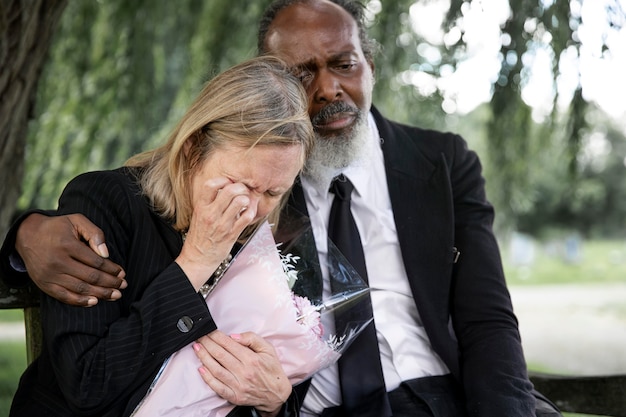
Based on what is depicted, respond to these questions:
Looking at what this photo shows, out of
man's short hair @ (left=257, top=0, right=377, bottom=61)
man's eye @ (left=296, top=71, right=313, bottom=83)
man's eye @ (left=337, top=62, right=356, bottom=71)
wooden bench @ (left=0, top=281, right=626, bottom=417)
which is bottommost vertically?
wooden bench @ (left=0, top=281, right=626, bottom=417)

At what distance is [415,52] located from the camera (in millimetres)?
5707

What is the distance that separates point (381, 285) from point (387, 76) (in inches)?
109

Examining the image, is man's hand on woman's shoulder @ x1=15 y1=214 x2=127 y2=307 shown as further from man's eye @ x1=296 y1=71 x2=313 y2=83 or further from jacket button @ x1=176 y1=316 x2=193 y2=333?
man's eye @ x1=296 y1=71 x2=313 y2=83

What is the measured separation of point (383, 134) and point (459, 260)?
0.58 metres

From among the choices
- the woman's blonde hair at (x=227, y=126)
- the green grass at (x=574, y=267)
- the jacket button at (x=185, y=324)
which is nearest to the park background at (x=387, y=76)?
the woman's blonde hair at (x=227, y=126)

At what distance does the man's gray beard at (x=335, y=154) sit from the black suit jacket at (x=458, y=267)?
0.31 ft

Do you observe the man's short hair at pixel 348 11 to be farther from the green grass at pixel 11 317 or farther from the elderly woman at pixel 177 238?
the green grass at pixel 11 317

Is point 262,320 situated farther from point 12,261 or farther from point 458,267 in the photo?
point 458,267

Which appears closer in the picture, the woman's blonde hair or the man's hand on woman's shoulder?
the man's hand on woman's shoulder

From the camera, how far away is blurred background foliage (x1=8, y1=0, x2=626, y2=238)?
450 centimetres

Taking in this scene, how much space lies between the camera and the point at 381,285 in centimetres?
283

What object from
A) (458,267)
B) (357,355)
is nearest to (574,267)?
(458,267)

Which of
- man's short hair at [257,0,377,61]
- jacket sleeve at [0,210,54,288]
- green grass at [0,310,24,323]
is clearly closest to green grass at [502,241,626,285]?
green grass at [0,310,24,323]

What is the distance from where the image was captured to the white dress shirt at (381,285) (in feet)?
8.80
